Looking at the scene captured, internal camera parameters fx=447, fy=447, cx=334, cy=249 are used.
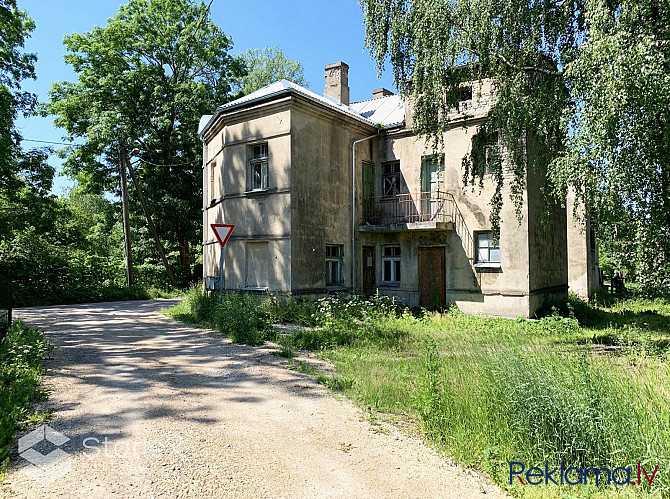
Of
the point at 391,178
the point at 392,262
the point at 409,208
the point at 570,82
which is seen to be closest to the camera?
the point at 570,82

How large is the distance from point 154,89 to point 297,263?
1677 centimetres

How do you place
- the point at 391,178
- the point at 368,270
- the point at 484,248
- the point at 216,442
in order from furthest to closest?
the point at 391,178 → the point at 368,270 → the point at 484,248 → the point at 216,442

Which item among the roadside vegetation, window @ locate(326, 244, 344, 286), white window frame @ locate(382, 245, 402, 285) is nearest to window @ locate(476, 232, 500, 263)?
white window frame @ locate(382, 245, 402, 285)

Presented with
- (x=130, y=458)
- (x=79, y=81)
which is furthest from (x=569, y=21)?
(x=79, y=81)

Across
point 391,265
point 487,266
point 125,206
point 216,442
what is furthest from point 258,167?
point 216,442

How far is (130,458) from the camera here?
13.0ft

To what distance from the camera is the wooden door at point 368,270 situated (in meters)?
17.2

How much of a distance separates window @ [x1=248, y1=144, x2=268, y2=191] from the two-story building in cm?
4

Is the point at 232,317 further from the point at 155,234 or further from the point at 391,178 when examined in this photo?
the point at 155,234

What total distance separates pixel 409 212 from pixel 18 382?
44.0ft

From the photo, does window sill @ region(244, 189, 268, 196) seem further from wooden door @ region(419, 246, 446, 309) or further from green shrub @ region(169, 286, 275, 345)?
wooden door @ region(419, 246, 446, 309)

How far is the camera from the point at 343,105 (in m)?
18.5

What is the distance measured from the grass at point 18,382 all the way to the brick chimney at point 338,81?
1515 centimetres

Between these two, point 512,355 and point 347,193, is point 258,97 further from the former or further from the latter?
point 512,355
